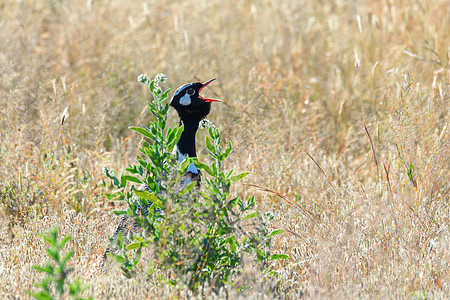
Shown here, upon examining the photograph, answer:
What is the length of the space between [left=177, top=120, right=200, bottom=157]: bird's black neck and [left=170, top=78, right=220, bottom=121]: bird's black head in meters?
0.03

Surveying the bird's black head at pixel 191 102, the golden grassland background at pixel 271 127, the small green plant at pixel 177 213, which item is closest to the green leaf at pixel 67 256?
the small green plant at pixel 177 213

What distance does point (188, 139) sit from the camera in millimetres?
3488

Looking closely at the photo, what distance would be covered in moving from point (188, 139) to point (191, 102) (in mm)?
227

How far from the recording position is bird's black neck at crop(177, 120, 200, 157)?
11.4 feet

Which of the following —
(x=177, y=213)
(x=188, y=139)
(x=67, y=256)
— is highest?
(x=67, y=256)

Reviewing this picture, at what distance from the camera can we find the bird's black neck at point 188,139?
348 centimetres

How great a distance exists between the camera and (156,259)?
A: 2.66m

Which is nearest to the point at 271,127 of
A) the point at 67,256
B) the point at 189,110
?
the point at 189,110

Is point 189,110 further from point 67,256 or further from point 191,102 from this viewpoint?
point 67,256

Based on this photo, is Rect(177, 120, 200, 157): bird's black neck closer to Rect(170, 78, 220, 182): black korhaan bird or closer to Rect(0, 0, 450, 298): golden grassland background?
Rect(170, 78, 220, 182): black korhaan bird

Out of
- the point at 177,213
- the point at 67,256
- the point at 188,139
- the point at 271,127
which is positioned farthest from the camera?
the point at 271,127

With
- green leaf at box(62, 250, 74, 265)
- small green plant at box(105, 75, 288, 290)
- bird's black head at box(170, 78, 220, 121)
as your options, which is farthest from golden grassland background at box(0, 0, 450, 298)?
green leaf at box(62, 250, 74, 265)

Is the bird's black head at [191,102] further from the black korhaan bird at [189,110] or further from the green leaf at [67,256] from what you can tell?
the green leaf at [67,256]

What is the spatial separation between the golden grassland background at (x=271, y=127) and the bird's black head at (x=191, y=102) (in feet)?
0.90
